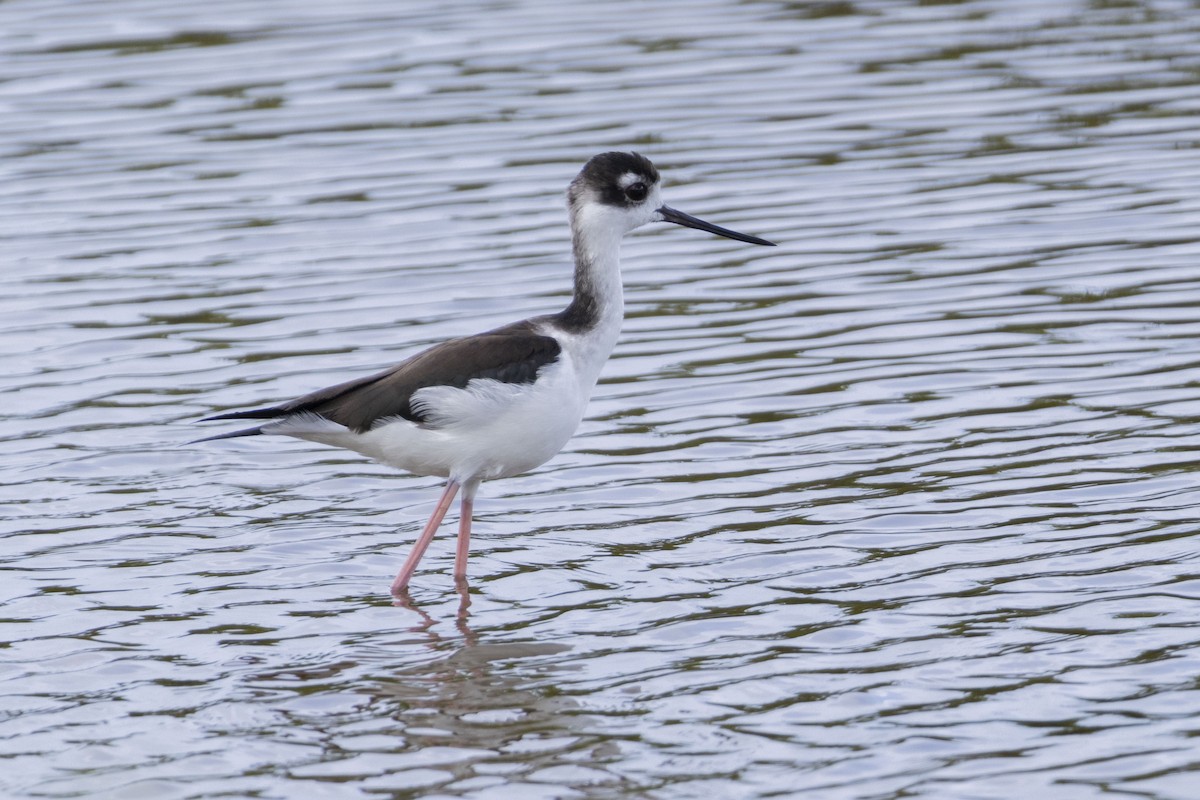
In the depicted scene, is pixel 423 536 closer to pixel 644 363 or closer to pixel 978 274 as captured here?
pixel 644 363

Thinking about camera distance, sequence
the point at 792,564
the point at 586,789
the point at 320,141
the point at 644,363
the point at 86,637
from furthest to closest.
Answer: the point at 320,141 → the point at 644,363 → the point at 792,564 → the point at 86,637 → the point at 586,789

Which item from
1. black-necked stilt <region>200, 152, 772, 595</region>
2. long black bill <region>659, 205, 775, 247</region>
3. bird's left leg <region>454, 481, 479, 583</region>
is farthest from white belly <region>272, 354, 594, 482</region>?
long black bill <region>659, 205, 775, 247</region>

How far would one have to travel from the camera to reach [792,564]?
812 cm

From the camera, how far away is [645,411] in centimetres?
1038

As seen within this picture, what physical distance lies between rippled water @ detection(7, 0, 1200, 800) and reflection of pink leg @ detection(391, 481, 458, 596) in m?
0.11

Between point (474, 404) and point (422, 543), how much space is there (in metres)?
0.66

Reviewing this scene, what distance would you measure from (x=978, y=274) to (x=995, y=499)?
139 inches

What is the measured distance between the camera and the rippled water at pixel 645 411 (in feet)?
21.5

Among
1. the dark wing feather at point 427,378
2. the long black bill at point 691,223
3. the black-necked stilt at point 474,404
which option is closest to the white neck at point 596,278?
the black-necked stilt at point 474,404

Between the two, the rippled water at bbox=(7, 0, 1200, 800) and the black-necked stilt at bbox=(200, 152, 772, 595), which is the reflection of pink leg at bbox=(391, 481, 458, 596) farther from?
the rippled water at bbox=(7, 0, 1200, 800)

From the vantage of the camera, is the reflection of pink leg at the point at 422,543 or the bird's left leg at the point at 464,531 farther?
the bird's left leg at the point at 464,531

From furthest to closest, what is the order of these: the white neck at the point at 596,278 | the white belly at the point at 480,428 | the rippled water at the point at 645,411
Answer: the white neck at the point at 596,278 < the white belly at the point at 480,428 < the rippled water at the point at 645,411

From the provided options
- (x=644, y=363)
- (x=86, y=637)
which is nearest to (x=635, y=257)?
(x=644, y=363)

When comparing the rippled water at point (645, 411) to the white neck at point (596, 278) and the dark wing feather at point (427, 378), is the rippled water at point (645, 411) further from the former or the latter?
the white neck at point (596, 278)
